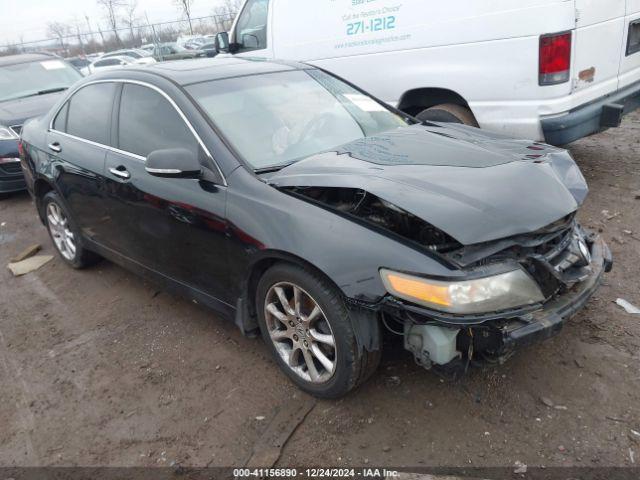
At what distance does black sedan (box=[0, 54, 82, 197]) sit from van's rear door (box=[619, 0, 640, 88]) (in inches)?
273

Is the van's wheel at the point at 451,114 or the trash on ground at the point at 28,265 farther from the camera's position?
the van's wheel at the point at 451,114

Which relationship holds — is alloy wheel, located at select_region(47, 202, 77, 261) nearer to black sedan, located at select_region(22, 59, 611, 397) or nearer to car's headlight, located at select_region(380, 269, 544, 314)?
black sedan, located at select_region(22, 59, 611, 397)

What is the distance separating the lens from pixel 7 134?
21.9 feet

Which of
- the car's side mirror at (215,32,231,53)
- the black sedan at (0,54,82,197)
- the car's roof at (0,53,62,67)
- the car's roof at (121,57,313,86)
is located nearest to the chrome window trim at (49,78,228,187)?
the car's roof at (121,57,313,86)

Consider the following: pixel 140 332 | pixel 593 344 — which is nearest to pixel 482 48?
pixel 593 344

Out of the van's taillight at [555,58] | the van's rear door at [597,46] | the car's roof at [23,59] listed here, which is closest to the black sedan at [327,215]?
the van's taillight at [555,58]

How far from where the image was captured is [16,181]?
6812mm

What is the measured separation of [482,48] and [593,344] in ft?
9.54

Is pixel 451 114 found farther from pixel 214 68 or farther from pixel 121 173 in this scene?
pixel 121 173

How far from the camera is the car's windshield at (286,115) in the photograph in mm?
3051

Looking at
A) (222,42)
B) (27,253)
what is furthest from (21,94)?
(27,253)

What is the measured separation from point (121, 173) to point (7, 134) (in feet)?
14.0

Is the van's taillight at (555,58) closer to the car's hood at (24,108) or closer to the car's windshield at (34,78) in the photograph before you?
the car's hood at (24,108)

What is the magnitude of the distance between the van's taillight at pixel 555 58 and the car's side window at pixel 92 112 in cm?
341
